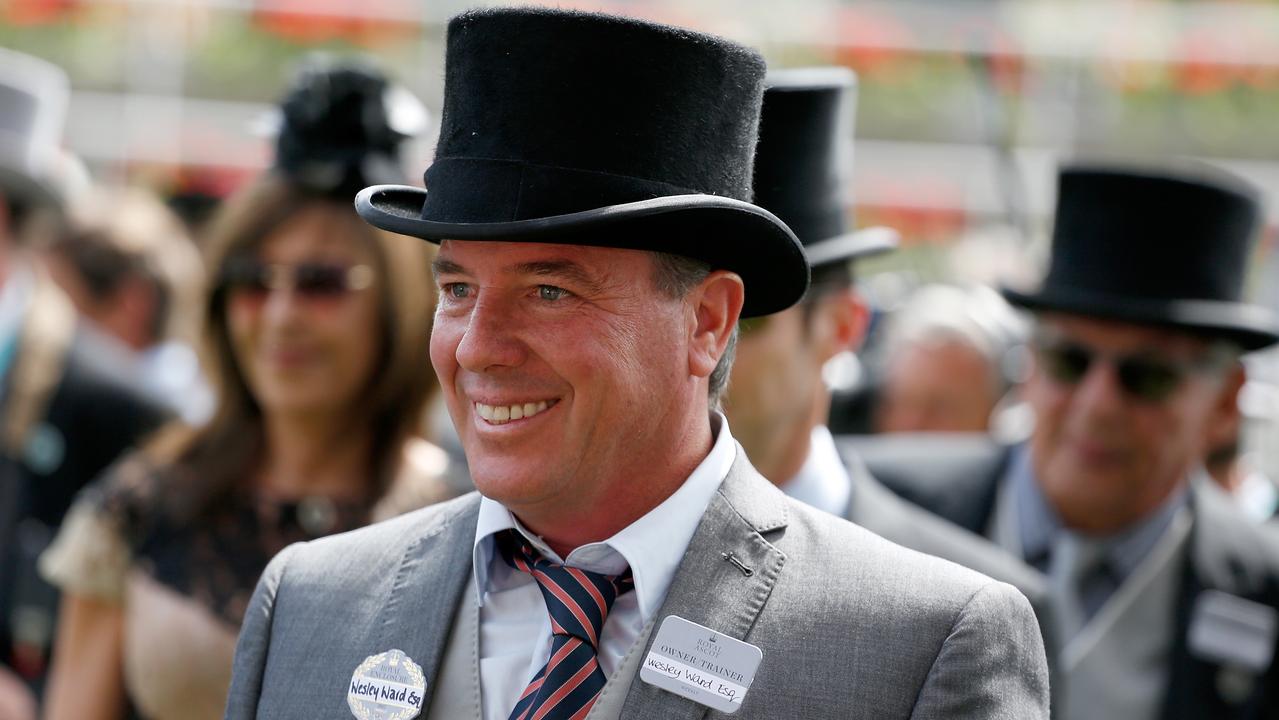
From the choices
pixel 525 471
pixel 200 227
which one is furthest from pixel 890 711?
pixel 200 227

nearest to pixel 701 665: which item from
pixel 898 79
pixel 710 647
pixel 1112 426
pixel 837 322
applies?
pixel 710 647

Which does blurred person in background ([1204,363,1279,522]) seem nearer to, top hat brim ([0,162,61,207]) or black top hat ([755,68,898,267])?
black top hat ([755,68,898,267])

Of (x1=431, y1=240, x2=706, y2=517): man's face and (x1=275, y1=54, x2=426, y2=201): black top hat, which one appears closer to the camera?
(x1=431, y1=240, x2=706, y2=517): man's face

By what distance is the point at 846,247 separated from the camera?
4.26m

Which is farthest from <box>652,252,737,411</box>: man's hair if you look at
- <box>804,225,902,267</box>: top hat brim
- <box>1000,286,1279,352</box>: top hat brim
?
<box>1000,286,1279,352</box>: top hat brim

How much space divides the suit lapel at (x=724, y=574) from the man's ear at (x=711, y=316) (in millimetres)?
211

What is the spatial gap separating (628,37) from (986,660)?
43.3 inches

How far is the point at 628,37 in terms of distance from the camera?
8.27ft

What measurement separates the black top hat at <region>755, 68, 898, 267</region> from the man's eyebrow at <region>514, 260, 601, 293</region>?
1407 millimetres

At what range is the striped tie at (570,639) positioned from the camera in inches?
98.5

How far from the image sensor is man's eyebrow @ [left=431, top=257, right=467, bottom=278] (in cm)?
260

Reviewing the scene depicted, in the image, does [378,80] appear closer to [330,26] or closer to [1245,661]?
[1245,661]

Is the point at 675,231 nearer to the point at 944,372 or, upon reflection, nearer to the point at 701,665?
the point at 701,665

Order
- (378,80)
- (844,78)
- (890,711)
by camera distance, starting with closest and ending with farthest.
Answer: (890,711), (844,78), (378,80)
